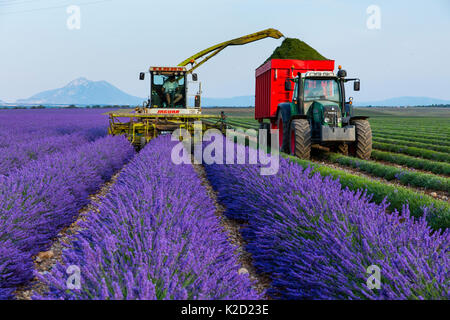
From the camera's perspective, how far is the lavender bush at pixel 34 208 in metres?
3.27

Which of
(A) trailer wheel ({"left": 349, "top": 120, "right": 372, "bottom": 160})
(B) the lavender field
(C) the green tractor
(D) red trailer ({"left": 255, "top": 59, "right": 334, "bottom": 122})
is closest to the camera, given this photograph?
(B) the lavender field

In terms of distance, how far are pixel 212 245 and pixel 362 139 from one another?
7737mm

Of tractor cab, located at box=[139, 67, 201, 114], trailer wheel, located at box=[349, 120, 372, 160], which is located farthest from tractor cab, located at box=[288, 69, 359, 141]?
tractor cab, located at box=[139, 67, 201, 114]

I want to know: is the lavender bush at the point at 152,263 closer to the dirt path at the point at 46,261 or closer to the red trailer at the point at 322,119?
the dirt path at the point at 46,261

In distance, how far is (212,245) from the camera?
123 inches

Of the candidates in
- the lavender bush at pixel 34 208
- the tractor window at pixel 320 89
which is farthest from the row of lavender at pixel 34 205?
the tractor window at pixel 320 89

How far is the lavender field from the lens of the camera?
2160 millimetres

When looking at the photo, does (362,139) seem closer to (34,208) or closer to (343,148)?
(343,148)

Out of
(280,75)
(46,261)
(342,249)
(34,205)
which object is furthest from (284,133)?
(342,249)

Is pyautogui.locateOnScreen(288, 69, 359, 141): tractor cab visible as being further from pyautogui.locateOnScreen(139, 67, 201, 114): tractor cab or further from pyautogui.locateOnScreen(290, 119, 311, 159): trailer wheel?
pyautogui.locateOnScreen(139, 67, 201, 114): tractor cab

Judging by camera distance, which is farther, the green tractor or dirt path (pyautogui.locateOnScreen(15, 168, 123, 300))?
the green tractor

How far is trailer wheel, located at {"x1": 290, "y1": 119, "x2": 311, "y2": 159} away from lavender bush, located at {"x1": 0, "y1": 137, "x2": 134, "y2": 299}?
5.02 m
